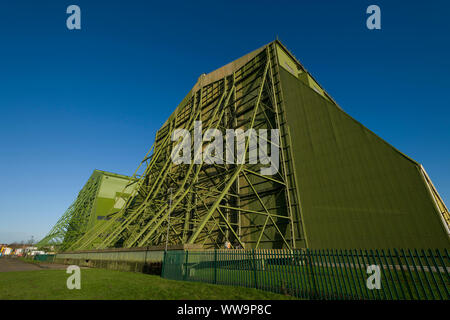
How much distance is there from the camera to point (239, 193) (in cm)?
1717

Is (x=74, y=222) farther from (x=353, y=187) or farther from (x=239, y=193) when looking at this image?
(x=353, y=187)

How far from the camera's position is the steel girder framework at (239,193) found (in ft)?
45.0

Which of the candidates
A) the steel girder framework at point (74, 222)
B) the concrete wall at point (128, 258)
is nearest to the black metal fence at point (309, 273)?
the concrete wall at point (128, 258)

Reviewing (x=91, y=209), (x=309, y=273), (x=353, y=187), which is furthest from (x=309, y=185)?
(x=91, y=209)

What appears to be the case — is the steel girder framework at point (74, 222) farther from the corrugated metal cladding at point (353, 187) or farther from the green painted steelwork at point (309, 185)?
the corrugated metal cladding at point (353, 187)

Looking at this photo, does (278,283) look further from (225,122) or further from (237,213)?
(225,122)

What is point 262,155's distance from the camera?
16.6 metres

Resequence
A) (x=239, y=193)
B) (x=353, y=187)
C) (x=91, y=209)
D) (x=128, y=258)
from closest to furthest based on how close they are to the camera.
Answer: (x=353, y=187)
(x=128, y=258)
(x=239, y=193)
(x=91, y=209)

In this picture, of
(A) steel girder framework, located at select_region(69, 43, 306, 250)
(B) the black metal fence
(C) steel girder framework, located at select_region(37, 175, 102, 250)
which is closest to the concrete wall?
(A) steel girder framework, located at select_region(69, 43, 306, 250)

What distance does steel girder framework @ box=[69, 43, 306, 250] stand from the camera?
13.7 meters

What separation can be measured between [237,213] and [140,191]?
14284mm

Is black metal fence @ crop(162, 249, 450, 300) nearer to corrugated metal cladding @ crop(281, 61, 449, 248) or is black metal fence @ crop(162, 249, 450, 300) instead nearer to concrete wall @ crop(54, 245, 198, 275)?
concrete wall @ crop(54, 245, 198, 275)
